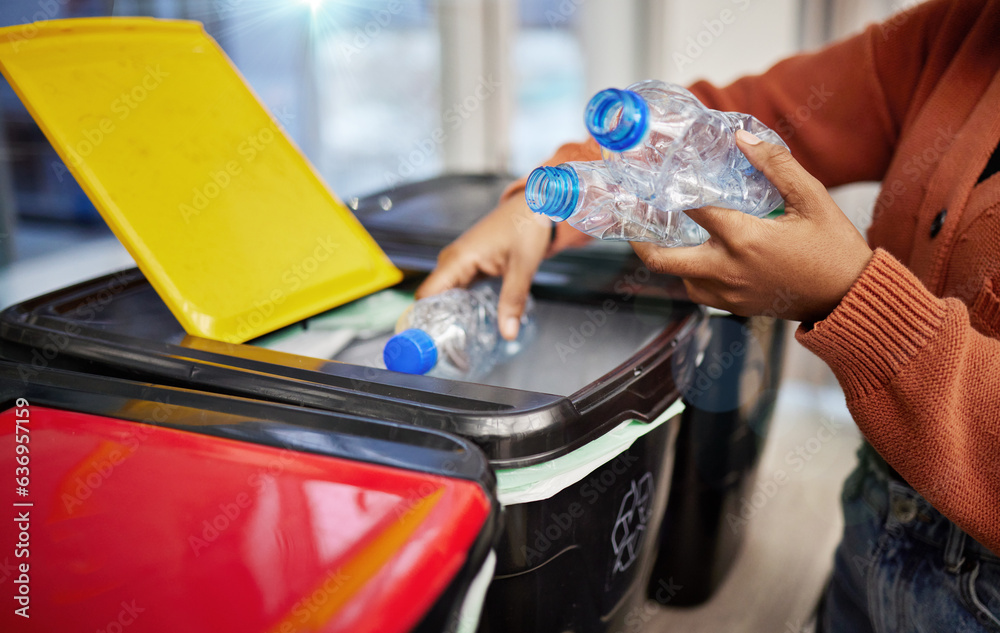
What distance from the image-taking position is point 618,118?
1.91ft

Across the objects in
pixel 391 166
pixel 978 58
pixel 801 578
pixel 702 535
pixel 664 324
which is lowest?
pixel 801 578

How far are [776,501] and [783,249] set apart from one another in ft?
5.06

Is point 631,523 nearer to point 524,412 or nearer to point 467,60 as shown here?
point 524,412

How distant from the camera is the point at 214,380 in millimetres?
756

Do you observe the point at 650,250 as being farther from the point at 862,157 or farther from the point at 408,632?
the point at 862,157

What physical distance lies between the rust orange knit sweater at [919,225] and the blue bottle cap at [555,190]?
0.24m

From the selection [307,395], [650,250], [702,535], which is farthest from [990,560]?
[307,395]

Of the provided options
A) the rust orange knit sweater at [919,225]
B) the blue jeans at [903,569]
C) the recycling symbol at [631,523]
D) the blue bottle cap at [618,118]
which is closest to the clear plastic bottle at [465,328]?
the rust orange knit sweater at [919,225]

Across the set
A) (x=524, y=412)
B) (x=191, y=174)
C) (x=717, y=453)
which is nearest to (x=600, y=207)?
(x=524, y=412)

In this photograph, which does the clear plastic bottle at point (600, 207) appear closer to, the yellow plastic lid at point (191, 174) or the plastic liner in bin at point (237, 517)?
the plastic liner in bin at point (237, 517)

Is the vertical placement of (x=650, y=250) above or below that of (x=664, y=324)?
above

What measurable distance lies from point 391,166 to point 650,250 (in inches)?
69.9

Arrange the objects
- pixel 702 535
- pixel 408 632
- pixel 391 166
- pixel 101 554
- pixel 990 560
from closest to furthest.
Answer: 1. pixel 408 632
2. pixel 101 554
3. pixel 990 560
4. pixel 702 535
5. pixel 391 166

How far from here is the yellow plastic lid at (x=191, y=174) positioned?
859mm
